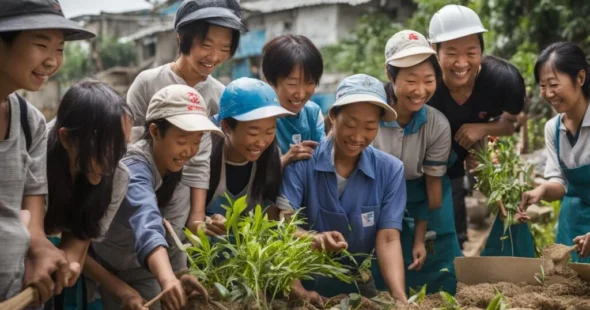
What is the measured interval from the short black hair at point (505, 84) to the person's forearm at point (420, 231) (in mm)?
881

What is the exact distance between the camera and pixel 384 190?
4062 millimetres

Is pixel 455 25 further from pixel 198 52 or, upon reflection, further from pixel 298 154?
pixel 198 52

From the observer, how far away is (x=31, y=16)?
2.74m

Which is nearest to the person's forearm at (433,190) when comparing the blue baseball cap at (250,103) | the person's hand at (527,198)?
the person's hand at (527,198)

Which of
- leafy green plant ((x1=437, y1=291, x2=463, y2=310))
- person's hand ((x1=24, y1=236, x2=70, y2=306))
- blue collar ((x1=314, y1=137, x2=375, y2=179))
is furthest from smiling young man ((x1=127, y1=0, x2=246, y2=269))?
leafy green plant ((x1=437, y1=291, x2=463, y2=310))

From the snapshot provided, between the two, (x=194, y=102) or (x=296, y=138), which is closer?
(x=194, y=102)

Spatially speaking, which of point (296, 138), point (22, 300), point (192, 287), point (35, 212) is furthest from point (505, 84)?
point (22, 300)

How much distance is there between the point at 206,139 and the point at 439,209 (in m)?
1.62

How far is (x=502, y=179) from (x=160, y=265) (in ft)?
7.85

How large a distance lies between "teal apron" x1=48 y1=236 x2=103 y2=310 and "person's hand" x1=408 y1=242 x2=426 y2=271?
184 cm

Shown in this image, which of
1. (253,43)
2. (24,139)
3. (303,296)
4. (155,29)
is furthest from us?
(155,29)

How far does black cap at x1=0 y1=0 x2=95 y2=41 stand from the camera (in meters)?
2.69

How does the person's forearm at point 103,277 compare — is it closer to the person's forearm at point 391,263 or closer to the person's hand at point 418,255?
the person's forearm at point 391,263

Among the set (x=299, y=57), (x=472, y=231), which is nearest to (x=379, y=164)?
(x=299, y=57)
